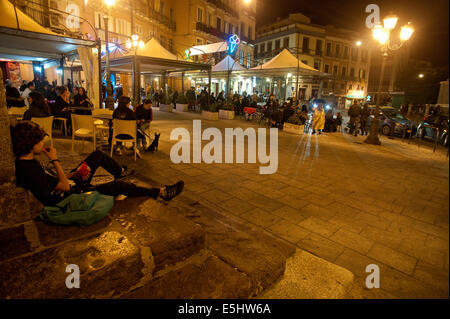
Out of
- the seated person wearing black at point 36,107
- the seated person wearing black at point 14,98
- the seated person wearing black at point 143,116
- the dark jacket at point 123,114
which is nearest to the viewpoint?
the dark jacket at point 123,114

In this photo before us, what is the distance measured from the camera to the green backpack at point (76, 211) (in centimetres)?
220

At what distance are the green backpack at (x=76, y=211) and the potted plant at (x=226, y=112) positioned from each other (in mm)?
12159

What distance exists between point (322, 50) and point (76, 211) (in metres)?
42.7

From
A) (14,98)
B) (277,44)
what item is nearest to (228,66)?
(14,98)

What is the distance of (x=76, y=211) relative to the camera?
2219mm

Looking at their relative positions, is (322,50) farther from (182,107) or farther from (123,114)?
(123,114)

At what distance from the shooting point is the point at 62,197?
2.49m

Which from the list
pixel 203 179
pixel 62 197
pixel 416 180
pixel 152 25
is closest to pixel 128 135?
pixel 203 179

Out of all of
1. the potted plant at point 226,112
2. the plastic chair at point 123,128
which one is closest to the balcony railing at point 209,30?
the potted plant at point 226,112

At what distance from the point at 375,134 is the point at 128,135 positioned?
849 cm

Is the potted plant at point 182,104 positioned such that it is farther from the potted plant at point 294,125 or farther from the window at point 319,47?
the window at point 319,47

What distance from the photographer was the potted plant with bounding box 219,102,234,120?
14.1 m
